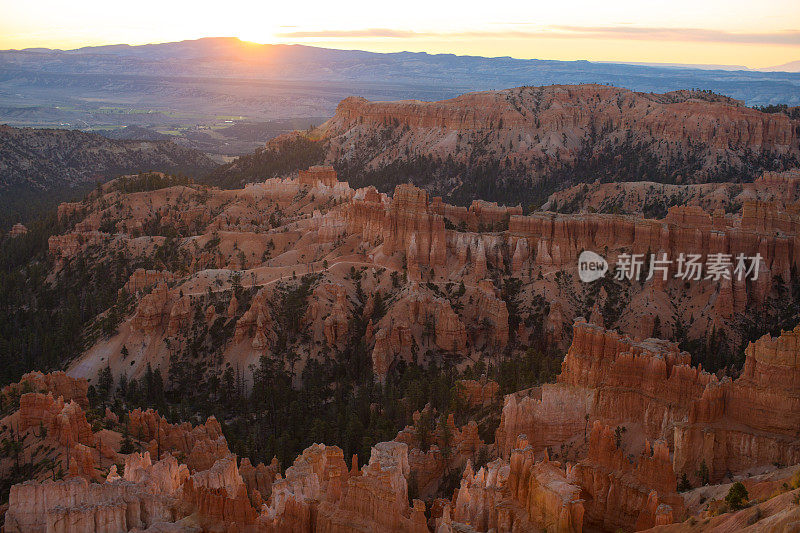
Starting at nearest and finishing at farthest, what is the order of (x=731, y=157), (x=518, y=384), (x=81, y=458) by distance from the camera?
(x=81, y=458) → (x=518, y=384) → (x=731, y=157)

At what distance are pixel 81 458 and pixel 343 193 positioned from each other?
214 ft

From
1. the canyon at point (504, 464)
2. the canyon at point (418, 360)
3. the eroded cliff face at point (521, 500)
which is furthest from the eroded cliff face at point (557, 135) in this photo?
the eroded cliff face at point (521, 500)

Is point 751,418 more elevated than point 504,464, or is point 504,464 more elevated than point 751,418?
point 751,418

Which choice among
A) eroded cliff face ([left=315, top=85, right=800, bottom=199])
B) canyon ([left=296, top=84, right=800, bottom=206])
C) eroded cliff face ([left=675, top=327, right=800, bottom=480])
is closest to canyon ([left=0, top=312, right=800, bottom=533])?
eroded cliff face ([left=675, top=327, right=800, bottom=480])

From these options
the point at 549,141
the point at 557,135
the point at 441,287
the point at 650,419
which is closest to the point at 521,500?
the point at 650,419

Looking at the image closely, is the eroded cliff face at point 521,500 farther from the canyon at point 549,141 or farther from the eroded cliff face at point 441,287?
the canyon at point 549,141

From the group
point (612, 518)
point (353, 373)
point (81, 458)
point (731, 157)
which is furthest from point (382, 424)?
point (731, 157)

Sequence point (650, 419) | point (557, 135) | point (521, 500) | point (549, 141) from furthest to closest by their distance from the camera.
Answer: point (557, 135), point (549, 141), point (650, 419), point (521, 500)

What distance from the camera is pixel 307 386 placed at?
6400 cm

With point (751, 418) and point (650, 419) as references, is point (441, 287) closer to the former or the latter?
point (650, 419)

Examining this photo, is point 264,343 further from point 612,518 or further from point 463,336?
point 612,518

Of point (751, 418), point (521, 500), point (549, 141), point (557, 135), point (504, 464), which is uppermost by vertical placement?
point (557, 135)

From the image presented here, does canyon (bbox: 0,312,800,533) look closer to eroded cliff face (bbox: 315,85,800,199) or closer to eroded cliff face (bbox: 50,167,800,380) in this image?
eroded cliff face (bbox: 50,167,800,380)

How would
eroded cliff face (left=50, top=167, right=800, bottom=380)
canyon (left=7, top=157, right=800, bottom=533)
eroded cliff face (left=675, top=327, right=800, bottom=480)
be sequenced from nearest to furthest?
canyon (left=7, top=157, right=800, bottom=533) → eroded cliff face (left=675, top=327, right=800, bottom=480) → eroded cliff face (left=50, top=167, right=800, bottom=380)
